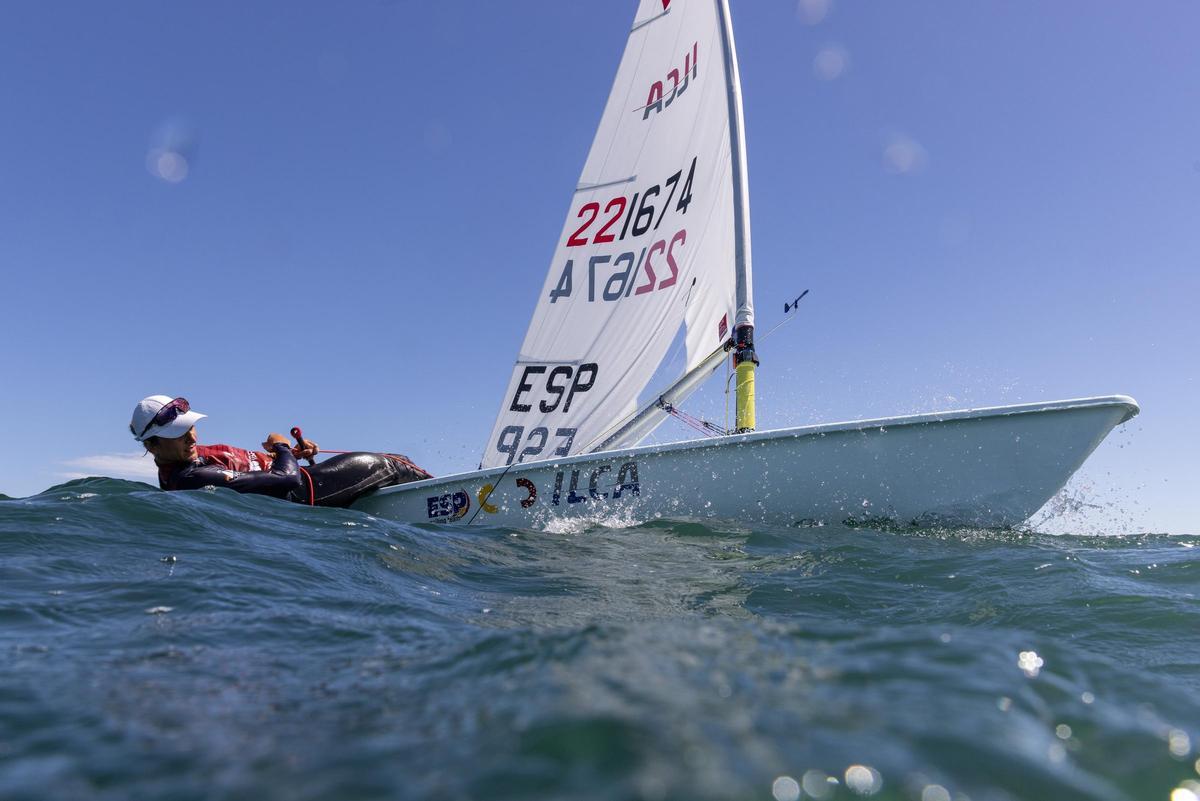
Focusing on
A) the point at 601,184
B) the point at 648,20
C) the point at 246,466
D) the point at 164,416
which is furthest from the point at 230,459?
the point at 648,20

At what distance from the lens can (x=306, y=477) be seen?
6215 mm

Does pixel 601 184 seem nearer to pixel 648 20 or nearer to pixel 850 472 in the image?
pixel 648 20

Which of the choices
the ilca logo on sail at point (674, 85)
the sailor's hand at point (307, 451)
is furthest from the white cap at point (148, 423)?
the ilca logo on sail at point (674, 85)

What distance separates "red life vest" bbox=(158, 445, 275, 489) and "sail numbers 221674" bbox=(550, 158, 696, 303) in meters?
3.61

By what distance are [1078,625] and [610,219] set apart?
6298mm

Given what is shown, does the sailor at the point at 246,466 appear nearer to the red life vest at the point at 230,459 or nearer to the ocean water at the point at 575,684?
the red life vest at the point at 230,459

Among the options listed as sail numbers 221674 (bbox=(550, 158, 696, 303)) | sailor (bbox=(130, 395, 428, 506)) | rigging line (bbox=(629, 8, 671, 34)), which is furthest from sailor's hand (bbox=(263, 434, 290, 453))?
rigging line (bbox=(629, 8, 671, 34))

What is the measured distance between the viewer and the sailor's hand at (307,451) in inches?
282

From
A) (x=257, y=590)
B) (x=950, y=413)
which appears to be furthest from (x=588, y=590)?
(x=950, y=413)

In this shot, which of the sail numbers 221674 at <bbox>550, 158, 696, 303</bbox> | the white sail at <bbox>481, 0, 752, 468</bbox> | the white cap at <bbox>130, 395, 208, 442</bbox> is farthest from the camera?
the sail numbers 221674 at <bbox>550, 158, 696, 303</bbox>

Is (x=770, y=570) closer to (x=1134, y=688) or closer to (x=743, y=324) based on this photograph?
(x=1134, y=688)

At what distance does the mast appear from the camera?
6.96 metres

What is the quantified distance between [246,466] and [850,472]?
578 cm

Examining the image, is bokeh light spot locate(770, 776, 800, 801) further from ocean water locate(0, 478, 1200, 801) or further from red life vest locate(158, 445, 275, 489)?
red life vest locate(158, 445, 275, 489)
